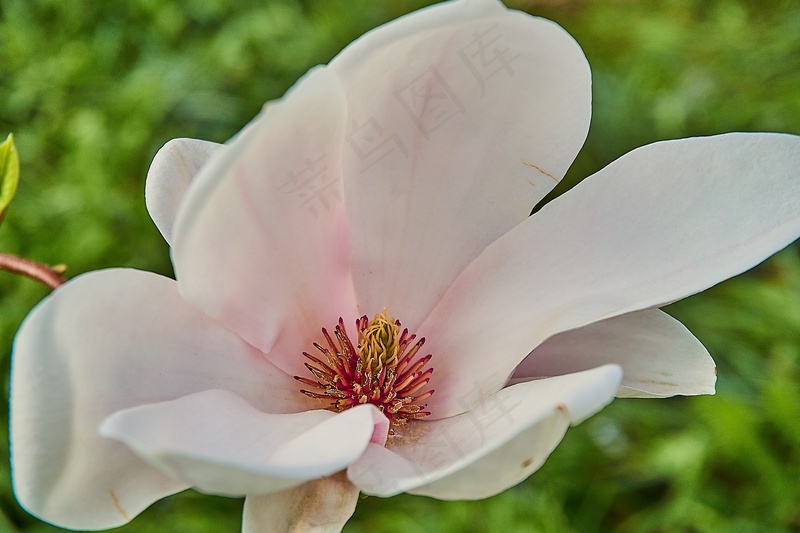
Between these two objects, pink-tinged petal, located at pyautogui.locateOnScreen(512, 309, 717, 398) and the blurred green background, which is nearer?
pink-tinged petal, located at pyautogui.locateOnScreen(512, 309, 717, 398)

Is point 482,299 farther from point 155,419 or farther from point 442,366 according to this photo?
point 155,419

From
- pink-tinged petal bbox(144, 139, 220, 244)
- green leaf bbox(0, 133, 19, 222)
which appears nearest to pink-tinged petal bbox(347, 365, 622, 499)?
pink-tinged petal bbox(144, 139, 220, 244)

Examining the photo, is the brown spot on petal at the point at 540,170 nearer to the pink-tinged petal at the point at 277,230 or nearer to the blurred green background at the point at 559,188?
the pink-tinged petal at the point at 277,230

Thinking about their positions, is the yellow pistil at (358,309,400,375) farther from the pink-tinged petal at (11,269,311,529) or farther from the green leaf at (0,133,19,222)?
the green leaf at (0,133,19,222)

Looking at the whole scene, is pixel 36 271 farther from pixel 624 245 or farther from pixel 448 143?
pixel 624 245

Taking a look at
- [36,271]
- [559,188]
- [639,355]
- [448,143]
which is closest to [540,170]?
[448,143]

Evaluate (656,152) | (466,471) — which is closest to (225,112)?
(656,152)

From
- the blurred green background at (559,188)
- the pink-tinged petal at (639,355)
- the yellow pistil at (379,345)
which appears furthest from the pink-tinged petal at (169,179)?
the blurred green background at (559,188)

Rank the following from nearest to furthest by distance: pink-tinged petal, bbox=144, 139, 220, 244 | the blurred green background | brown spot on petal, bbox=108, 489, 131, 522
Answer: brown spot on petal, bbox=108, 489, 131, 522 < pink-tinged petal, bbox=144, 139, 220, 244 < the blurred green background
